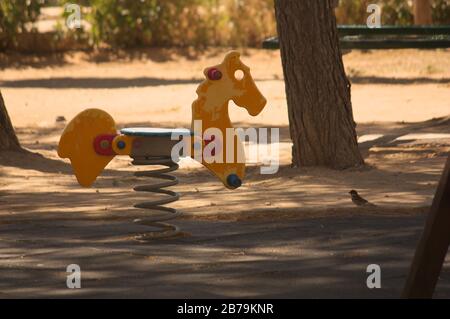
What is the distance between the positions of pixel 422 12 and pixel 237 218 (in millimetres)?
15002

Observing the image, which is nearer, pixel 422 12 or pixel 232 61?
pixel 232 61

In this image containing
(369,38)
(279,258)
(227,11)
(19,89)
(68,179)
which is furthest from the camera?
(227,11)

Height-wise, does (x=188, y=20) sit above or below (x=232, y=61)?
below

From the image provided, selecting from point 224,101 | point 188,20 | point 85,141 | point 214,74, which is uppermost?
point 214,74

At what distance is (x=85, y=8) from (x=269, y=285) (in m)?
19.4

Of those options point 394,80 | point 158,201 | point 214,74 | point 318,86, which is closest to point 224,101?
point 214,74

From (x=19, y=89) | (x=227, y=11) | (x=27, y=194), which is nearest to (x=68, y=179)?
(x=27, y=194)

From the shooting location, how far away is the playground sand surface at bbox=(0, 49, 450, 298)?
7.47 m

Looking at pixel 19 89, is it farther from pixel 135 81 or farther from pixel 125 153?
pixel 125 153

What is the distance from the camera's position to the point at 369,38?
17.1 m

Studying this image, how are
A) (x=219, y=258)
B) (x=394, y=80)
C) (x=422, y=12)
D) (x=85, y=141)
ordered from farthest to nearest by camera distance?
(x=422, y=12) < (x=394, y=80) < (x=85, y=141) < (x=219, y=258)

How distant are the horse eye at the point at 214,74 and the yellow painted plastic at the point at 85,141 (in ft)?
2.39

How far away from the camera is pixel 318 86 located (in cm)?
1198

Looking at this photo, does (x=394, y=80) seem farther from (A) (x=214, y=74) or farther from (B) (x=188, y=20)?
(A) (x=214, y=74)
